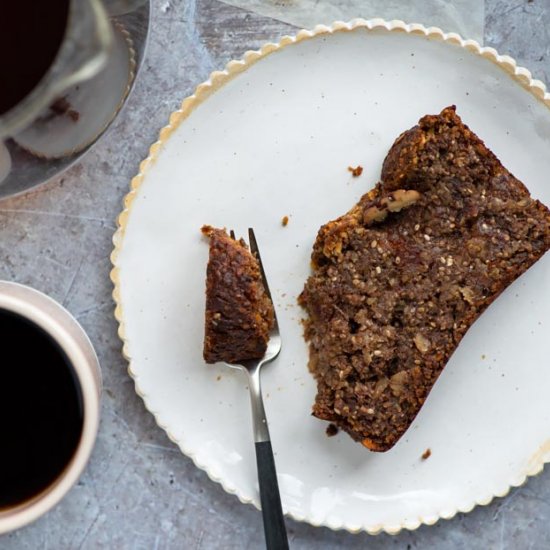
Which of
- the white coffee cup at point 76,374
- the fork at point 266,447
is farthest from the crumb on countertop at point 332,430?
the white coffee cup at point 76,374

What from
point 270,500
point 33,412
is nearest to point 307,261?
point 270,500

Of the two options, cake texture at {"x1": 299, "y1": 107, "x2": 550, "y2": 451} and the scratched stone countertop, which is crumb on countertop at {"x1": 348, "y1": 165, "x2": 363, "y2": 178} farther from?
the scratched stone countertop

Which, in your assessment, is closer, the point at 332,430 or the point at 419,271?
the point at 419,271

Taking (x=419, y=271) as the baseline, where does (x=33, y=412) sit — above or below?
below

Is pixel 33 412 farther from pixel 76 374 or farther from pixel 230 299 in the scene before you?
pixel 230 299

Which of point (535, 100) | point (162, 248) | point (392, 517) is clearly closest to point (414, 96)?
point (535, 100)

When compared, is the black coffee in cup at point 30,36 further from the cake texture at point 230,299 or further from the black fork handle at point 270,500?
the black fork handle at point 270,500
